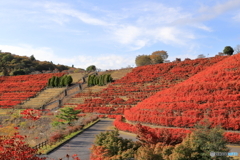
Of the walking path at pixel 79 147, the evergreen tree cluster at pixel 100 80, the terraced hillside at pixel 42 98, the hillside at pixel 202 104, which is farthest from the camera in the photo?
the evergreen tree cluster at pixel 100 80

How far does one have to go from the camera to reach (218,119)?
16.1 metres

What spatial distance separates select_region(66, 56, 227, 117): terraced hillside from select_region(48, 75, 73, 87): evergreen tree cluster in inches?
339

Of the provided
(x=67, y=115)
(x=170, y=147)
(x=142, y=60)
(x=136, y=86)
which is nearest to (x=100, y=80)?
(x=136, y=86)

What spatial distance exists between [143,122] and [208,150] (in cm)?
1133

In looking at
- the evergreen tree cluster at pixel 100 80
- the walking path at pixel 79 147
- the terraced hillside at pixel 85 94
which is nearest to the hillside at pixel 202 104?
the walking path at pixel 79 147

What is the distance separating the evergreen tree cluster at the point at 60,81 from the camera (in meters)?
47.7

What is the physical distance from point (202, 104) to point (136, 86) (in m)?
19.8

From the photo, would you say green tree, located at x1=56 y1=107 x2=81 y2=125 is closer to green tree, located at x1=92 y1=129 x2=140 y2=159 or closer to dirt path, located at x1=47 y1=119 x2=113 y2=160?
dirt path, located at x1=47 y1=119 x2=113 y2=160

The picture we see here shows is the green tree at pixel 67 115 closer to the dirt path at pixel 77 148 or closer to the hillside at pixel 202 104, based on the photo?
the dirt path at pixel 77 148

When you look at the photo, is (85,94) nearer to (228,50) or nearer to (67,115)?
(67,115)

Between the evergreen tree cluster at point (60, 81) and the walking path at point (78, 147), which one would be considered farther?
the evergreen tree cluster at point (60, 81)

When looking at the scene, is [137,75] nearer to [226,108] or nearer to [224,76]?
[224,76]

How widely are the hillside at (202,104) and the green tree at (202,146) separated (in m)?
6.72

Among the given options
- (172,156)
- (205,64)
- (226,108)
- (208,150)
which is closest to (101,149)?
(172,156)
